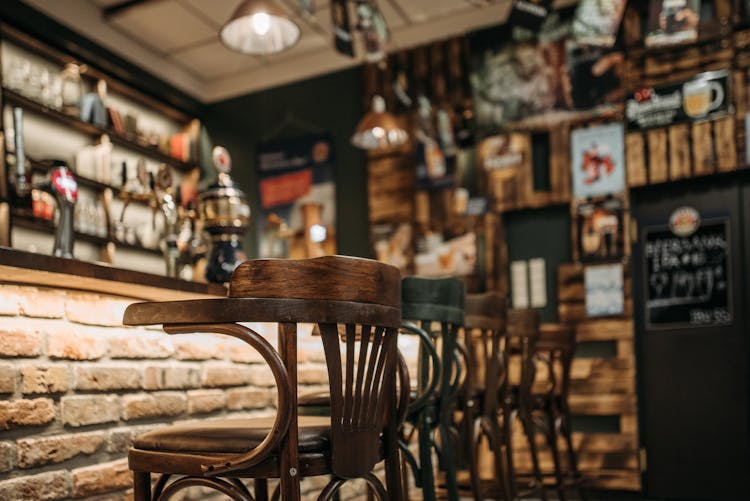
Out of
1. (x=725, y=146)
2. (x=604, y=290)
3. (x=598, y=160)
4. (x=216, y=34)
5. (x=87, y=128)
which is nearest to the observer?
(x=725, y=146)

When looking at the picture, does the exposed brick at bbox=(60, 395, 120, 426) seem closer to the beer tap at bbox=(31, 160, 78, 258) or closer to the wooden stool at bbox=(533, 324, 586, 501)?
the beer tap at bbox=(31, 160, 78, 258)

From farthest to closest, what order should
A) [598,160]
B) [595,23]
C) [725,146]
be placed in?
1. [595,23]
2. [598,160]
3. [725,146]

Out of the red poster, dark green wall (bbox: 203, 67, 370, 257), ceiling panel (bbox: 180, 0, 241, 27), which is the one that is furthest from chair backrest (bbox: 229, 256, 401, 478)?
the red poster

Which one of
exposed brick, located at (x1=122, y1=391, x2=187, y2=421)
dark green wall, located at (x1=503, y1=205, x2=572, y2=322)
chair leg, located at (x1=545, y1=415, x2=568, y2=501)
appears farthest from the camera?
dark green wall, located at (x1=503, y1=205, x2=572, y2=322)

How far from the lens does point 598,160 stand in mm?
4719

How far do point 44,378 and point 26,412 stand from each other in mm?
98

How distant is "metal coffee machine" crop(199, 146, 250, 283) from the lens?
8.56 feet

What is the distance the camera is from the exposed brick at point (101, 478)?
190 cm

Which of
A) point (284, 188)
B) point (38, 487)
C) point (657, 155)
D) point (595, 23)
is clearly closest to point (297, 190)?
point (284, 188)

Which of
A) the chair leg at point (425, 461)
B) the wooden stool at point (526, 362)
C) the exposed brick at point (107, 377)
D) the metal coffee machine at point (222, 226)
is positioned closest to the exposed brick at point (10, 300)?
the exposed brick at point (107, 377)

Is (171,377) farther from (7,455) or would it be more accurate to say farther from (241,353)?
(7,455)

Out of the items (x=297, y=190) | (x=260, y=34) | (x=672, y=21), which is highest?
→ (x=672, y=21)

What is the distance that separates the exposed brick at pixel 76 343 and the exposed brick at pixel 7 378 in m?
0.12

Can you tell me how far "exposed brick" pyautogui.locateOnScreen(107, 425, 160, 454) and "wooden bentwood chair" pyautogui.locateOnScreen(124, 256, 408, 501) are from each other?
24.8 inches
